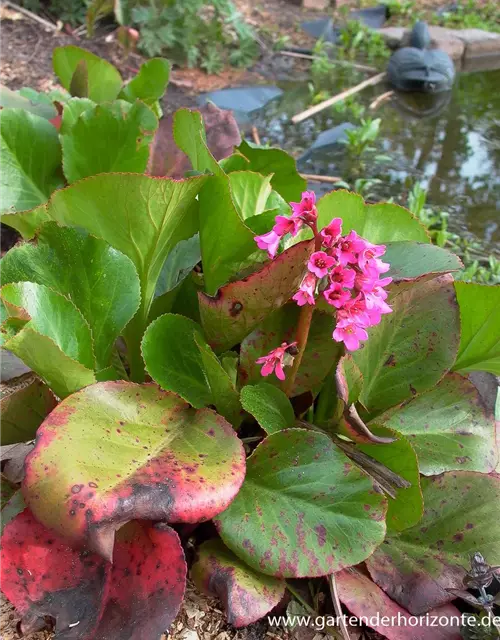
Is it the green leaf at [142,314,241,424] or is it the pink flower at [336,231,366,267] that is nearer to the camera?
the pink flower at [336,231,366,267]

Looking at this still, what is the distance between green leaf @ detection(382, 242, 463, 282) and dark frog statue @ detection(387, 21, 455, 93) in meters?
3.31

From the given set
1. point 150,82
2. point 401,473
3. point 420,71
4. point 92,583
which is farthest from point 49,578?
point 420,71

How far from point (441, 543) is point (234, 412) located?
16.7 inches

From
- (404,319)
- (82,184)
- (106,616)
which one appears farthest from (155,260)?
(106,616)

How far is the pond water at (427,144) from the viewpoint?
114 inches

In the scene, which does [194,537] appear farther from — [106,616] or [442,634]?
[442,634]

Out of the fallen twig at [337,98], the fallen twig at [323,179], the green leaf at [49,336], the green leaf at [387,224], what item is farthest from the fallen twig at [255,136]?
the green leaf at [49,336]

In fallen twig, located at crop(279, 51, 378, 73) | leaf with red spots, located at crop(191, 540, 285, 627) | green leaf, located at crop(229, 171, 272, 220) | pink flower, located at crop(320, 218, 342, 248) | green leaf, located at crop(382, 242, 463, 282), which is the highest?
pink flower, located at crop(320, 218, 342, 248)

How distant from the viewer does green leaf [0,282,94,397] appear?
88 cm

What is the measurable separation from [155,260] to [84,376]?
0.27 m

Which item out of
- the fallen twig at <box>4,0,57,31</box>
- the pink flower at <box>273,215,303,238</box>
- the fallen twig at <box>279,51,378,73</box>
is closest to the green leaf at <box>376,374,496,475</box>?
the pink flower at <box>273,215,303,238</box>

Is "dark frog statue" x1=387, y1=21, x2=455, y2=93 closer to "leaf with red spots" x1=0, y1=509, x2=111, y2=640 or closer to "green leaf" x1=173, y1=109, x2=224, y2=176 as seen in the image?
"green leaf" x1=173, y1=109, x2=224, y2=176

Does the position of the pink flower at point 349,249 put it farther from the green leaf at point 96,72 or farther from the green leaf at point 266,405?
the green leaf at point 96,72

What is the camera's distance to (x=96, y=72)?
1.92m
